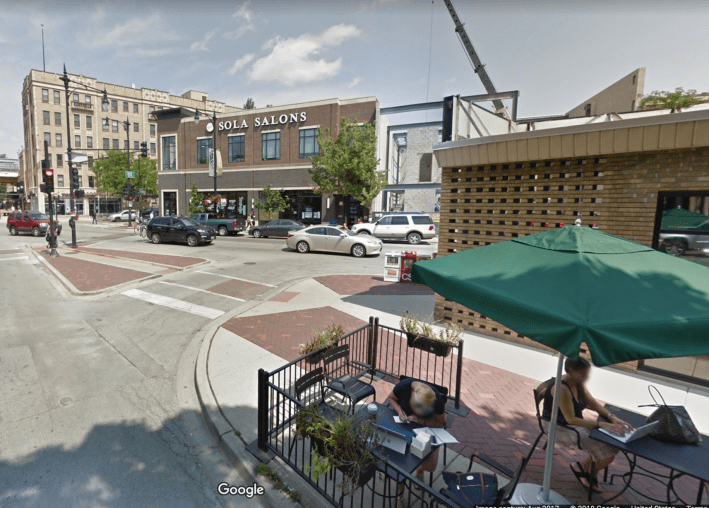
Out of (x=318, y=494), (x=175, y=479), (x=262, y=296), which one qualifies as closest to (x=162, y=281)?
(x=262, y=296)

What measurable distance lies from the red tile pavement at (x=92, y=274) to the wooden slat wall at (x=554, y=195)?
10.6 m

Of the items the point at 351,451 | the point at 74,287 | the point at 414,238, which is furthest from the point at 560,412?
the point at 414,238

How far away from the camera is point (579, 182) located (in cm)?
677

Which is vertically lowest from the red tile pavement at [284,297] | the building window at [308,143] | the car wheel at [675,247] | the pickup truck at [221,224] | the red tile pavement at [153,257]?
the red tile pavement at [284,297]

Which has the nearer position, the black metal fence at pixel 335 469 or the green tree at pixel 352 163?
the black metal fence at pixel 335 469

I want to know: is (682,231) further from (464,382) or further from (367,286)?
(367,286)

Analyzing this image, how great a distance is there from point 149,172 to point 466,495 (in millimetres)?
60406

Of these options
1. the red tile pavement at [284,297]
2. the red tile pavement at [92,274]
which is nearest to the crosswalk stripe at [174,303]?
the red tile pavement at [92,274]

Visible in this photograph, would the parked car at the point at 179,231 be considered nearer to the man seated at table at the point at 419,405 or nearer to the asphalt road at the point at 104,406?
the asphalt road at the point at 104,406

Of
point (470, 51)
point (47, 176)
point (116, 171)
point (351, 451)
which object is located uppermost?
point (470, 51)

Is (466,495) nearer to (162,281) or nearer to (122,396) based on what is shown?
(122,396)

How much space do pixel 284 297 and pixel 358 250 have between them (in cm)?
857

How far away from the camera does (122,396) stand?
538cm

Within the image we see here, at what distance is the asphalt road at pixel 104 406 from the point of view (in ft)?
12.1
